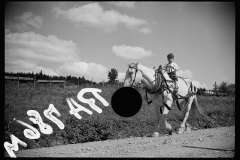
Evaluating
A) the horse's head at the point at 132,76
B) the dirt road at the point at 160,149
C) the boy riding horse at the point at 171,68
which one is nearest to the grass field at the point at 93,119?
the horse's head at the point at 132,76

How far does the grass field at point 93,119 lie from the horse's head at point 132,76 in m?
0.78

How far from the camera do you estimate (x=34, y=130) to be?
19.4ft

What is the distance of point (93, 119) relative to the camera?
6.90 m

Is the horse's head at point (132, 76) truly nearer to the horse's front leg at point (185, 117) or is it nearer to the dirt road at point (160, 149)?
the dirt road at point (160, 149)

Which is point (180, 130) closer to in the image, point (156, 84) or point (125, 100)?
point (156, 84)

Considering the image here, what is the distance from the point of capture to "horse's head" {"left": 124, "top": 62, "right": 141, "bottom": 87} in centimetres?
575

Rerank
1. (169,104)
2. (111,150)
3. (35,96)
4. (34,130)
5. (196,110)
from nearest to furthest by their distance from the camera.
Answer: (111,150) < (34,130) < (169,104) < (196,110) < (35,96)

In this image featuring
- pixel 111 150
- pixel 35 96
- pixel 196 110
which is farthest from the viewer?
pixel 35 96

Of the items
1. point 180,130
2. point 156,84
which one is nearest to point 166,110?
point 156,84

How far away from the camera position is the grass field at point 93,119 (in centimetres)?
647

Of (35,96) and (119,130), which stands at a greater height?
(35,96)
